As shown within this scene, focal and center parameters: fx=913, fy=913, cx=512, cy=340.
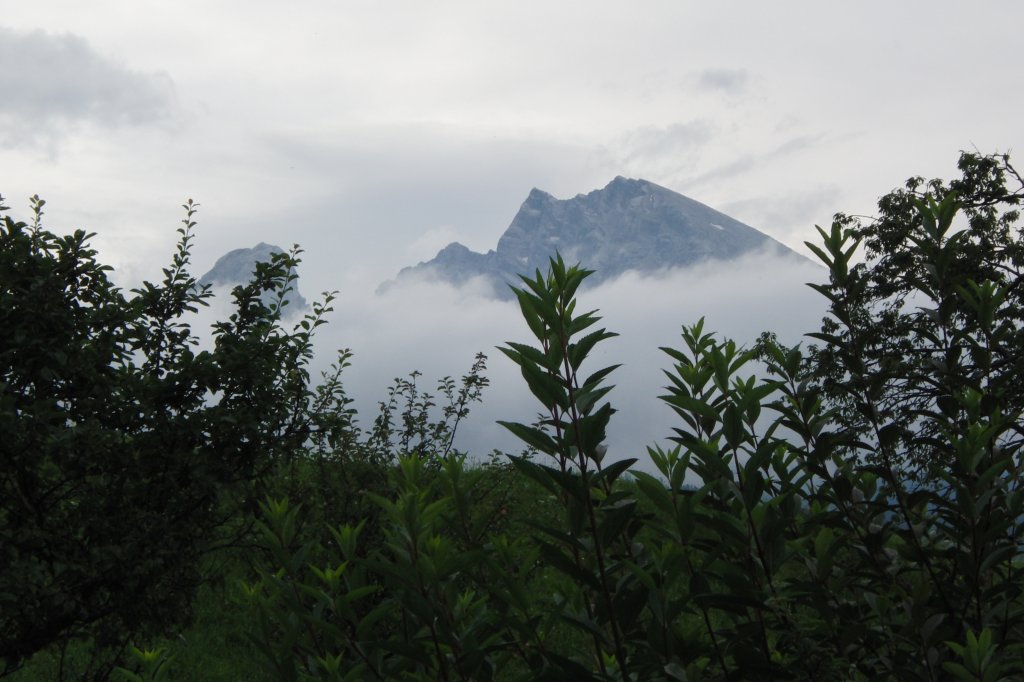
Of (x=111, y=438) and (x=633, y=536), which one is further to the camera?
(x=111, y=438)

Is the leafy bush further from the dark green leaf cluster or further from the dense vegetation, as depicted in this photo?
the dark green leaf cluster

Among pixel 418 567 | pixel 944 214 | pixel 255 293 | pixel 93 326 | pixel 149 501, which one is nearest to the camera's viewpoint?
pixel 418 567

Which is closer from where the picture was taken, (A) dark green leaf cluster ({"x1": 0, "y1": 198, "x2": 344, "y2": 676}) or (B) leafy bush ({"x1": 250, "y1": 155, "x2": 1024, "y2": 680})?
(B) leafy bush ({"x1": 250, "y1": 155, "x2": 1024, "y2": 680})

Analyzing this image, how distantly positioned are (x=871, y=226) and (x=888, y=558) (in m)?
20.9

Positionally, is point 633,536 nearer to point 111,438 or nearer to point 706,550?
point 706,550

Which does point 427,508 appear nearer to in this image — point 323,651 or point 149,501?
point 323,651

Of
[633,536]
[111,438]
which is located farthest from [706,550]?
[111,438]

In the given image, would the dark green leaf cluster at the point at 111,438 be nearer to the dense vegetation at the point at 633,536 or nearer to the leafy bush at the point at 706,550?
the dense vegetation at the point at 633,536

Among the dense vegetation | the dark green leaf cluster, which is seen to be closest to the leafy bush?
the dense vegetation

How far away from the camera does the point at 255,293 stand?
6426mm

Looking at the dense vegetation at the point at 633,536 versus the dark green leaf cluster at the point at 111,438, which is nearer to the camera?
the dense vegetation at the point at 633,536

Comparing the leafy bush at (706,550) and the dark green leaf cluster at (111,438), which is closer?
the leafy bush at (706,550)

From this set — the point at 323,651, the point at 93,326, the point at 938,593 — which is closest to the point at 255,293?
the point at 93,326

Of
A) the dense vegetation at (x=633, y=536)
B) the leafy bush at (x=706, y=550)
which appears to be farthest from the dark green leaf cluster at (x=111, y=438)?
the leafy bush at (x=706, y=550)
